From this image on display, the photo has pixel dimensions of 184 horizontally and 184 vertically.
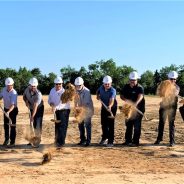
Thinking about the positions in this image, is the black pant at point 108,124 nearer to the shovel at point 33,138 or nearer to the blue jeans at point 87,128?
the blue jeans at point 87,128

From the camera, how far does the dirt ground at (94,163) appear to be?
9.10 m

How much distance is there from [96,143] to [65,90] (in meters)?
2.10

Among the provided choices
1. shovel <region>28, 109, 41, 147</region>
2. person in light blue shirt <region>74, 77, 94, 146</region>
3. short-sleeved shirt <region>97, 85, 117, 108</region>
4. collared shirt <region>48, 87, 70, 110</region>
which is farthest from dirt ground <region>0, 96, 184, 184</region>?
short-sleeved shirt <region>97, 85, 117, 108</region>

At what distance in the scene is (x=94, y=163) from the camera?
10.6 meters

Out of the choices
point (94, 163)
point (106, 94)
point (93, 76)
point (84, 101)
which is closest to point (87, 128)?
point (84, 101)

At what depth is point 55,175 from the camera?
9.34 metres

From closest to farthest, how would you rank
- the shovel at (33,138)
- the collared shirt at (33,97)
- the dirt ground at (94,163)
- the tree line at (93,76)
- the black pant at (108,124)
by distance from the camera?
the dirt ground at (94,163)
the shovel at (33,138)
the collared shirt at (33,97)
the black pant at (108,124)
the tree line at (93,76)

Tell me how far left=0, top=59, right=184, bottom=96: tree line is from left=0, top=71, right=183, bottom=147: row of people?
133ft

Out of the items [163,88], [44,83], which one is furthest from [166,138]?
[44,83]

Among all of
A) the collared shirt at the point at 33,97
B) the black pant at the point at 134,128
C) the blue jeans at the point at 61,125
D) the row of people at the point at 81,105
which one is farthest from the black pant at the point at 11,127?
the black pant at the point at 134,128

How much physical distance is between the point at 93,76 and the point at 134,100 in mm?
49169

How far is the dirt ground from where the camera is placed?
29.8 feet

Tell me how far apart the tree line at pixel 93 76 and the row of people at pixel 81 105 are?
40.5m

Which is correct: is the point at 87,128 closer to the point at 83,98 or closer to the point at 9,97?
the point at 83,98
